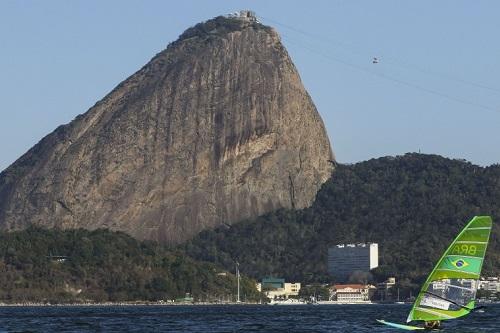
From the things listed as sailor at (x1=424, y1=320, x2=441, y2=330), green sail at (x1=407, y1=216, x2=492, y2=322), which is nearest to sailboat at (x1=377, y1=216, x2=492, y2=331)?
green sail at (x1=407, y1=216, x2=492, y2=322)

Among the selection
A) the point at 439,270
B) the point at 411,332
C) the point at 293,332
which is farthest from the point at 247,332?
the point at 439,270

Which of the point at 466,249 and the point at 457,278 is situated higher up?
the point at 466,249

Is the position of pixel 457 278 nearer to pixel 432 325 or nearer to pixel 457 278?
pixel 457 278

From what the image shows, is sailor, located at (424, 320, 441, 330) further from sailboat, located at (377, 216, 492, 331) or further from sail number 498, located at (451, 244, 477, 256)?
sail number 498, located at (451, 244, 477, 256)

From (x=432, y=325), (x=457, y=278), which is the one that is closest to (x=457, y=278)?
(x=457, y=278)

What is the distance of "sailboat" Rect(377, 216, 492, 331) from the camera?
93.1 meters

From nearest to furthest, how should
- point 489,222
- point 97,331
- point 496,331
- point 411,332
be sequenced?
1. point 489,222
2. point 411,332
3. point 496,331
4. point 97,331

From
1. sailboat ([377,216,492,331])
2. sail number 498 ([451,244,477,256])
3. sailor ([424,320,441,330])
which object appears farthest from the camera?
sailor ([424,320,441,330])

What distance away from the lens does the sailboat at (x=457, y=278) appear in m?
93.1

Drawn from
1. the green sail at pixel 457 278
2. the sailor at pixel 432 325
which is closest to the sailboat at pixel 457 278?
the green sail at pixel 457 278

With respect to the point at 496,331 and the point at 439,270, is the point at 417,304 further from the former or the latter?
the point at 496,331

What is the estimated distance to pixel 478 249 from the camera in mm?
93562

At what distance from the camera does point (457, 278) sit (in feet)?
310

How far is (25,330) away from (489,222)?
3008 inches
